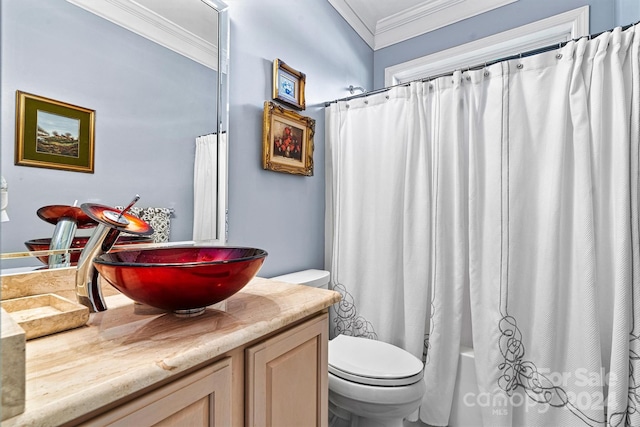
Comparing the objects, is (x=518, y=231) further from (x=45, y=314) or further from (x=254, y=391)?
(x=45, y=314)

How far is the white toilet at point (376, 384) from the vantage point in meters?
1.25

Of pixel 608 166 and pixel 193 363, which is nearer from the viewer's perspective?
pixel 193 363

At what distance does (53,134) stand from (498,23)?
2.55m

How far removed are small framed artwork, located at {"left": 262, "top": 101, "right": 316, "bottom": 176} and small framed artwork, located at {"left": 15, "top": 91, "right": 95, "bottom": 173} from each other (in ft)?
2.66

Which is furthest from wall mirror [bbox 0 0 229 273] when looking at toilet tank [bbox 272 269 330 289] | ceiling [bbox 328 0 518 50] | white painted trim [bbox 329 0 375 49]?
ceiling [bbox 328 0 518 50]

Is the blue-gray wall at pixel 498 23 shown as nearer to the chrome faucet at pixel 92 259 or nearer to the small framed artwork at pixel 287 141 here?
the small framed artwork at pixel 287 141

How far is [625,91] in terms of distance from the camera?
51.6 inches

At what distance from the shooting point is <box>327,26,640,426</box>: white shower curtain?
130cm

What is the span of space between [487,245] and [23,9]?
1.84 meters

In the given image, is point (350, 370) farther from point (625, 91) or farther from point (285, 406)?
point (625, 91)

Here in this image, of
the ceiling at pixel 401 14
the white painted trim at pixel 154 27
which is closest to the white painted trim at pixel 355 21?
the ceiling at pixel 401 14

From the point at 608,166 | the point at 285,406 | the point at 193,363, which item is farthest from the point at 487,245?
the point at 193,363

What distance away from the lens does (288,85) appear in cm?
174

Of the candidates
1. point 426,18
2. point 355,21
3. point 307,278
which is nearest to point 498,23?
point 426,18
